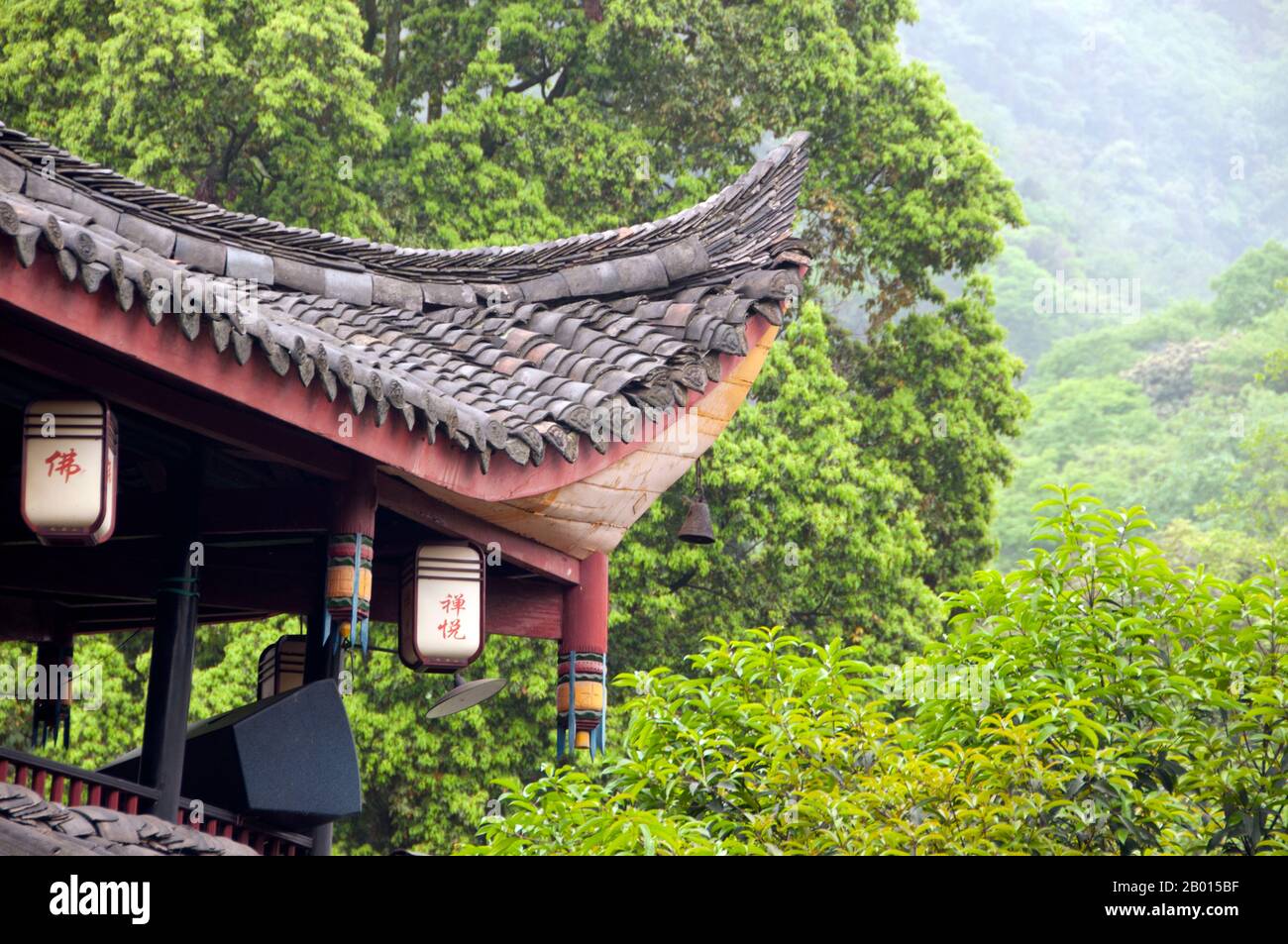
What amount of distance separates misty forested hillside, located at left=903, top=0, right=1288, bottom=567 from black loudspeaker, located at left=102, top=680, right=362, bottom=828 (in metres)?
36.0

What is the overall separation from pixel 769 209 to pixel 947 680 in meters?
2.62

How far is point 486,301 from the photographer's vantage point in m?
7.84

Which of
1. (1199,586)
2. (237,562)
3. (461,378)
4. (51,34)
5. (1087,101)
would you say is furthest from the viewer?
(1087,101)

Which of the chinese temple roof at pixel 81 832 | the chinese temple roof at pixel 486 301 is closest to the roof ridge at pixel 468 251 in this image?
the chinese temple roof at pixel 486 301

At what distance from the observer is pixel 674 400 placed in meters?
7.01

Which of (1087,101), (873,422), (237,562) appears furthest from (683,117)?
(1087,101)

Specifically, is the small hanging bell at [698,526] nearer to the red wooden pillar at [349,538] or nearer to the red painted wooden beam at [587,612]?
the red painted wooden beam at [587,612]

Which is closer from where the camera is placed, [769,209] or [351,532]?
[351,532]

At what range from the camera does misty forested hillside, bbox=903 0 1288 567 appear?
46.2 meters

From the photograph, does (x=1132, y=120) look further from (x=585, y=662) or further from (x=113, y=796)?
(x=113, y=796)

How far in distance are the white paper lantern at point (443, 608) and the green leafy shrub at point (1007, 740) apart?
59 cm

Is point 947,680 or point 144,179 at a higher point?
point 144,179

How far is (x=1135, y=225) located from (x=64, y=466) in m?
71.6

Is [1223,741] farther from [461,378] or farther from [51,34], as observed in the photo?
[51,34]
